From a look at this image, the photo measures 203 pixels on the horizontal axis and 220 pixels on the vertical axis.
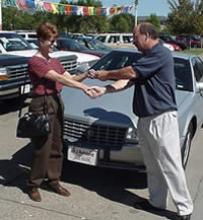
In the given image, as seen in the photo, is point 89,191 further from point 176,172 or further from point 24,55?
point 24,55

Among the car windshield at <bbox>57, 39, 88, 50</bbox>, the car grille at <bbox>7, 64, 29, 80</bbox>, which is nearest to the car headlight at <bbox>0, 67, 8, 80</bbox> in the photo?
the car grille at <bbox>7, 64, 29, 80</bbox>

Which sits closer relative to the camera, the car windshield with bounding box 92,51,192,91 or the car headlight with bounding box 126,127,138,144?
the car headlight with bounding box 126,127,138,144

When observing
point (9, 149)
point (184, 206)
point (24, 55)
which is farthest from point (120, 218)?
point (24, 55)

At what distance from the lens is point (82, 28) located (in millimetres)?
60938

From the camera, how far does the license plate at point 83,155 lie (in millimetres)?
5152

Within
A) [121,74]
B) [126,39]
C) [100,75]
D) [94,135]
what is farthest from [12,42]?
[126,39]

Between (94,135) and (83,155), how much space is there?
255mm

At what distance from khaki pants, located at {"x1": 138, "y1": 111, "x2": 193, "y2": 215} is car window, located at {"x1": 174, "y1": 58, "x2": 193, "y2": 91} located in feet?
6.76

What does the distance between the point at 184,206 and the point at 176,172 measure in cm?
33

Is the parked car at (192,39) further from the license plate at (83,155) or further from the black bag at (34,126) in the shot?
the black bag at (34,126)

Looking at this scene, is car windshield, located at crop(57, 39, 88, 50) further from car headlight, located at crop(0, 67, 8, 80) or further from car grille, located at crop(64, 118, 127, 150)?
car grille, located at crop(64, 118, 127, 150)

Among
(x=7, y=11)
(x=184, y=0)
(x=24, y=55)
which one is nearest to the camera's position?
(x=24, y=55)

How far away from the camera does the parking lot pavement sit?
472cm

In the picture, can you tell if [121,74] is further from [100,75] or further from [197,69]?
[197,69]
